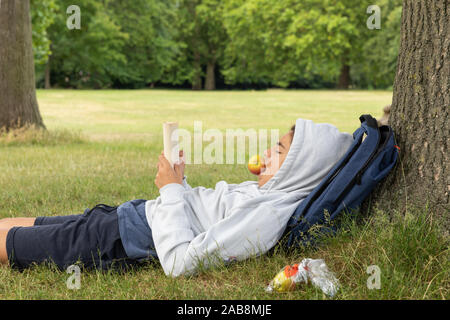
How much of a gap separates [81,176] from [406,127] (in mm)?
4232

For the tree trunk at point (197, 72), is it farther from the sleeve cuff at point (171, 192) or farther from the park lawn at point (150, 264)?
the sleeve cuff at point (171, 192)

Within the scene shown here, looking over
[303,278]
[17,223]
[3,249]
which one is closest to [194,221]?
[303,278]

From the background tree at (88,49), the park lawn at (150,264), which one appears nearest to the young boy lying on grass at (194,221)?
the park lawn at (150,264)

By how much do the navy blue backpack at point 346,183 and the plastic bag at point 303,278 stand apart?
0.27 meters

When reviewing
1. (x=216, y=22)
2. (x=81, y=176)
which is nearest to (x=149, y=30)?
(x=216, y=22)

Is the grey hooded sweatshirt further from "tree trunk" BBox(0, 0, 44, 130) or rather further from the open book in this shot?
"tree trunk" BBox(0, 0, 44, 130)

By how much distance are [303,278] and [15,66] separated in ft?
26.1

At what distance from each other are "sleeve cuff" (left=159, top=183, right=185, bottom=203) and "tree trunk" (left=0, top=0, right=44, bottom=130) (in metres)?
6.99

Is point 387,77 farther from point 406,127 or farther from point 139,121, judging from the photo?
point 406,127

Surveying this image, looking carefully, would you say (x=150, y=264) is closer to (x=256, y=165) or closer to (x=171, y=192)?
(x=171, y=192)

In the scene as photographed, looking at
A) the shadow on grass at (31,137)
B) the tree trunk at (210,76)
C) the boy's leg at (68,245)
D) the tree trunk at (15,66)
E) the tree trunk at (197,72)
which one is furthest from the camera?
the tree trunk at (210,76)

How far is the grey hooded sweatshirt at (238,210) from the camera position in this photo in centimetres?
273

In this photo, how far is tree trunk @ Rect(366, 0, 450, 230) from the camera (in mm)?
2887

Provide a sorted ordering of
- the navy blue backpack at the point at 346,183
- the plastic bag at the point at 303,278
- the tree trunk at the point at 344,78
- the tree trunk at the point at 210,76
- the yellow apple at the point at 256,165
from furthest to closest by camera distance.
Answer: the tree trunk at the point at 210,76 < the tree trunk at the point at 344,78 < the yellow apple at the point at 256,165 < the navy blue backpack at the point at 346,183 < the plastic bag at the point at 303,278
